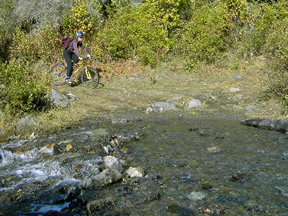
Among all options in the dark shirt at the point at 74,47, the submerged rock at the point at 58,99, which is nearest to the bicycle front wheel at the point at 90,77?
the dark shirt at the point at 74,47

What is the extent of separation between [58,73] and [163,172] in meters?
10.6

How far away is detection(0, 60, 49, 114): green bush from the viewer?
11.1 m

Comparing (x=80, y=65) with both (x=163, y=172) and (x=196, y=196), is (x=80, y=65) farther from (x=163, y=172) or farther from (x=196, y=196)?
(x=196, y=196)

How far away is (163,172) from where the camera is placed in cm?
752

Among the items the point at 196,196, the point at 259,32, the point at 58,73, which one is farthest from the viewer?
the point at 259,32

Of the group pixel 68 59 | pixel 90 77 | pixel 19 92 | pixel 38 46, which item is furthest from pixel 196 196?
pixel 38 46

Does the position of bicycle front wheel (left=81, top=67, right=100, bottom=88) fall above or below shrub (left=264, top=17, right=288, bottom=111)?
below

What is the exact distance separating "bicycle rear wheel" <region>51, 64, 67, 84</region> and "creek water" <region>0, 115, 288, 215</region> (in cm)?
577

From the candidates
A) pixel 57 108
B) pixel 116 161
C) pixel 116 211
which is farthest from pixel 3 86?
pixel 116 211

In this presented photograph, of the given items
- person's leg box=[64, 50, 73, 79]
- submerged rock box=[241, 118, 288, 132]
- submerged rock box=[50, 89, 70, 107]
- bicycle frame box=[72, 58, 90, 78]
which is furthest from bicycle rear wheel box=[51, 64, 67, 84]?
submerged rock box=[241, 118, 288, 132]

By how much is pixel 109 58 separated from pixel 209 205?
13.8 meters

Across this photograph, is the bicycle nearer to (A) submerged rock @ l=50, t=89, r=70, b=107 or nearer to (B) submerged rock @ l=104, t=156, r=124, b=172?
(A) submerged rock @ l=50, t=89, r=70, b=107

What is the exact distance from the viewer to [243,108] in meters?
12.9

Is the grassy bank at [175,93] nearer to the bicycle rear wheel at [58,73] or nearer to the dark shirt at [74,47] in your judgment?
the bicycle rear wheel at [58,73]
